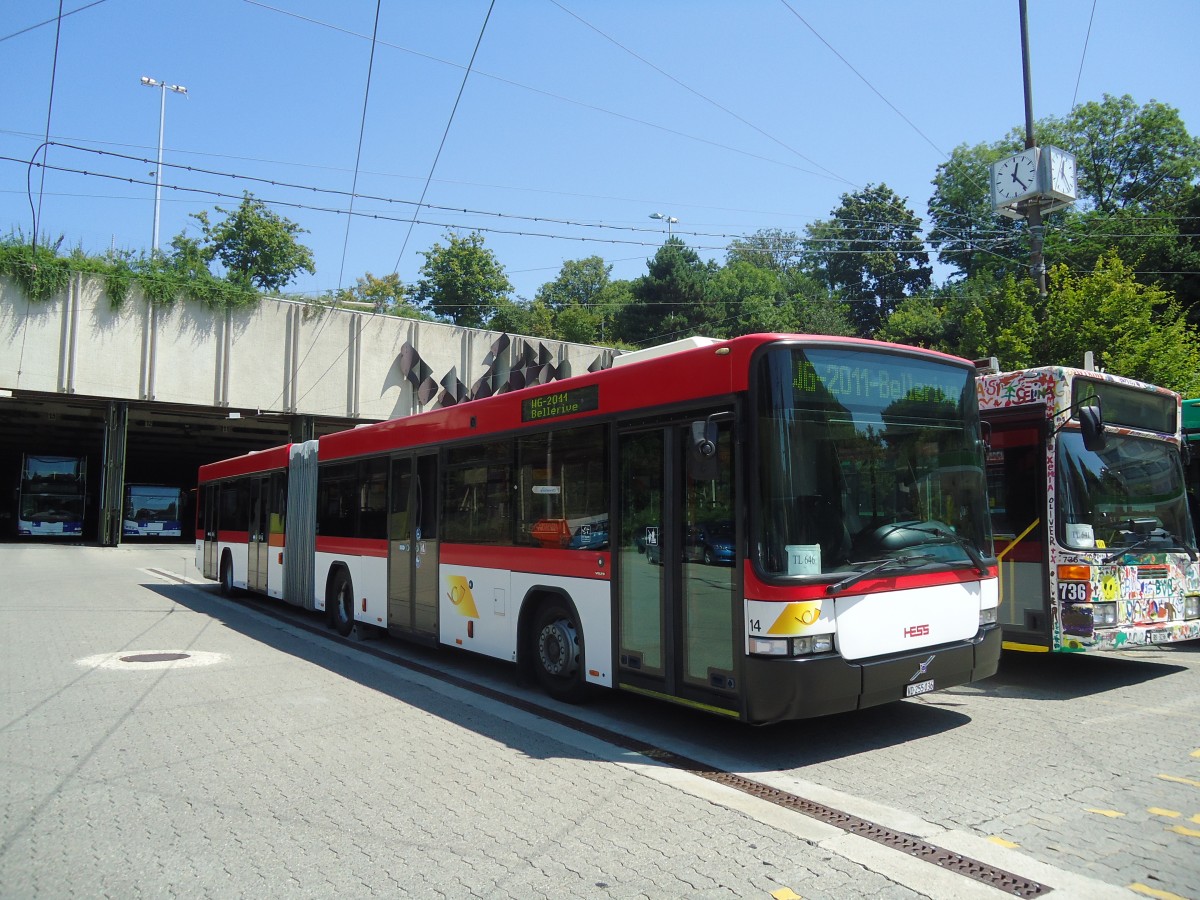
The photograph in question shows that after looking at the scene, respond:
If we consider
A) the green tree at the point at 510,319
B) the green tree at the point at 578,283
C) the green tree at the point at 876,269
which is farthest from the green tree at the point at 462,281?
the green tree at the point at 876,269

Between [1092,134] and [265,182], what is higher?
[1092,134]

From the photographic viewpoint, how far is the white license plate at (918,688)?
6312 millimetres

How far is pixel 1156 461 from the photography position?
9.15m

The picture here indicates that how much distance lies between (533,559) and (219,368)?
30.8 m

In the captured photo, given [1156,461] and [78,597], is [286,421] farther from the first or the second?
[1156,461]

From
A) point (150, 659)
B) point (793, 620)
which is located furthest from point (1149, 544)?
point (150, 659)

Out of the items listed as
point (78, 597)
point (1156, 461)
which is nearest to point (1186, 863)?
point (1156, 461)

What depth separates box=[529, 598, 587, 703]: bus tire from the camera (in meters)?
7.84

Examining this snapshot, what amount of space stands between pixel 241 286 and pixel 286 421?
636 cm

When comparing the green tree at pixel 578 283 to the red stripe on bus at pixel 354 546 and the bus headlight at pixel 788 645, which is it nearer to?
the red stripe on bus at pixel 354 546

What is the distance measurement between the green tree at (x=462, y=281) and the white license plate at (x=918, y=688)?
6547cm

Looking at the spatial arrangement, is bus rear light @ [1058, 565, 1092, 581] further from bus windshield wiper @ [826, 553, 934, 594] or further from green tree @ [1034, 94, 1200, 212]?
green tree @ [1034, 94, 1200, 212]

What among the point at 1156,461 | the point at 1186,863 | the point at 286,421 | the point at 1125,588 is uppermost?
the point at 286,421

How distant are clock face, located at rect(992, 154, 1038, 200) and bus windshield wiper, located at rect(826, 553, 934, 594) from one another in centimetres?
1244
